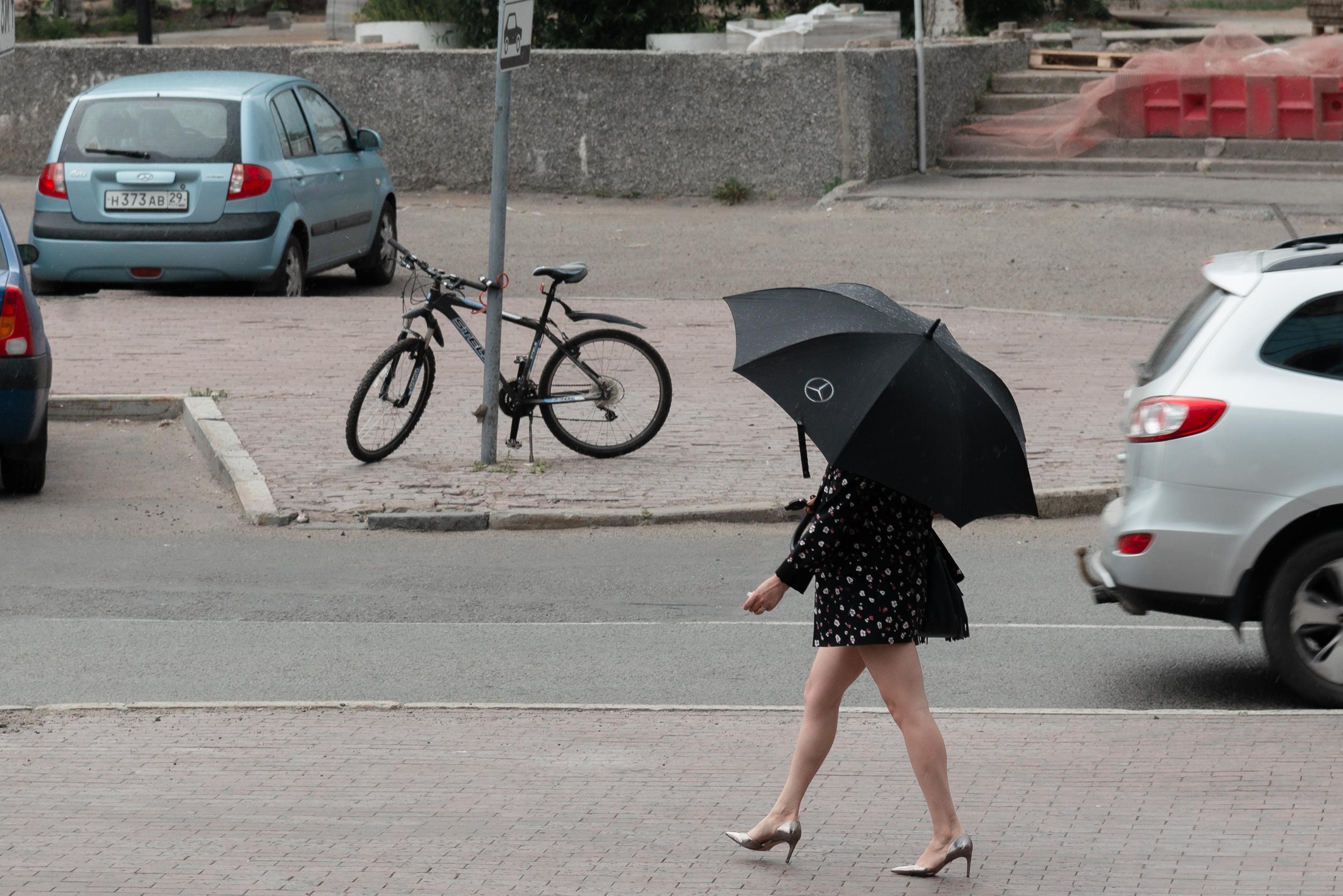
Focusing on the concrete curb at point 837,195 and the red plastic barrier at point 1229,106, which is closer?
the concrete curb at point 837,195

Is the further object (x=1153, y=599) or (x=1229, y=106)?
(x=1229, y=106)

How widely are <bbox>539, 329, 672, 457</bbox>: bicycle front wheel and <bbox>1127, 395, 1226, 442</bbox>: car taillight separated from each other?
430 cm

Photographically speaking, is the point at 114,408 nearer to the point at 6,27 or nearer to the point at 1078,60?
the point at 6,27

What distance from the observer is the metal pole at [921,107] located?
859 inches

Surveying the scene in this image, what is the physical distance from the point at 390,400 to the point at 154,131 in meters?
5.74

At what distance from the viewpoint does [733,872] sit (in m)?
4.80

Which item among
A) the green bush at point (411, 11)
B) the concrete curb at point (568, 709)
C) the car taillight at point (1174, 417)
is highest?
the green bush at point (411, 11)

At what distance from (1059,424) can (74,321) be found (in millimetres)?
8023

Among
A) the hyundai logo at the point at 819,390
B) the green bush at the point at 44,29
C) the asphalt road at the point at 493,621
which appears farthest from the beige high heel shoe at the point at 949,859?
the green bush at the point at 44,29

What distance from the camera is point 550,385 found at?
10.7 metres

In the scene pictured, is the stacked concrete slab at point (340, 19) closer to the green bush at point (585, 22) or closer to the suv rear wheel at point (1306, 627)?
the green bush at point (585, 22)

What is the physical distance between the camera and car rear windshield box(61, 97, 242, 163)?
14984 mm

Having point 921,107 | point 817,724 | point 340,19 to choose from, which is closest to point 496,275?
point 817,724

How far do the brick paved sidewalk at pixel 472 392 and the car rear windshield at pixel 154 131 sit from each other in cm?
128
